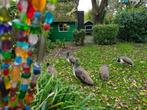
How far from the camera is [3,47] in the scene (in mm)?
2301

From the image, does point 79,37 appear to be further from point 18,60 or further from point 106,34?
point 18,60

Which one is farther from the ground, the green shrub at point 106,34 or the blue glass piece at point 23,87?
the blue glass piece at point 23,87

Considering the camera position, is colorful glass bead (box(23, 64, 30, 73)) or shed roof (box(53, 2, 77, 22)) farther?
shed roof (box(53, 2, 77, 22))

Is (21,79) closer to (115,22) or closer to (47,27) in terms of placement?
(47,27)

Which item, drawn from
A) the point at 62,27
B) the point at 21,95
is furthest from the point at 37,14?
the point at 62,27

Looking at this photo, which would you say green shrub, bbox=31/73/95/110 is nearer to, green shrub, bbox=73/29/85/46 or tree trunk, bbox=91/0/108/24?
green shrub, bbox=73/29/85/46

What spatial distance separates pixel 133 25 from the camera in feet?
69.3

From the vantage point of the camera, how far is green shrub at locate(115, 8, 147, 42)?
21.1 meters

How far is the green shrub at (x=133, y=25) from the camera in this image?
69.3 feet

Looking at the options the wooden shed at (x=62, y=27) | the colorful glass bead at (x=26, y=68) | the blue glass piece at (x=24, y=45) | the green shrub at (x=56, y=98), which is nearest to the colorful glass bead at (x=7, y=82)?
the colorful glass bead at (x=26, y=68)

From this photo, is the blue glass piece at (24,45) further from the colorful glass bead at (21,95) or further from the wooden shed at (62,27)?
the wooden shed at (62,27)

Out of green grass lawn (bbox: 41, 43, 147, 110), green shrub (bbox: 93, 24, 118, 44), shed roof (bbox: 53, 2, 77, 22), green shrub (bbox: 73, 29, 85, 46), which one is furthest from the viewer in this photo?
shed roof (bbox: 53, 2, 77, 22)

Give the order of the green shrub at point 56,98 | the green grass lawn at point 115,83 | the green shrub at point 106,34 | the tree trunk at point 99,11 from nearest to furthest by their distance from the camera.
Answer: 1. the green shrub at point 56,98
2. the green grass lawn at point 115,83
3. the green shrub at point 106,34
4. the tree trunk at point 99,11

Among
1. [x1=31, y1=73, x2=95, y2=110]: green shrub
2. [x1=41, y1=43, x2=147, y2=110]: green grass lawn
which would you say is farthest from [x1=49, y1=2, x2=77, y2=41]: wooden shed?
[x1=31, y1=73, x2=95, y2=110]: green shrub
